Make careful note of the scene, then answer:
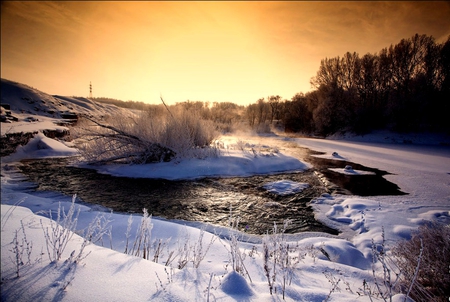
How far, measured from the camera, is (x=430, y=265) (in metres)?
1.89

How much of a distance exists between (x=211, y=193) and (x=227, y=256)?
3.43m

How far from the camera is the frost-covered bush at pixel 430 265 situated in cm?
172

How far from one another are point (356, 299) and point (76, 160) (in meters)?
10.5

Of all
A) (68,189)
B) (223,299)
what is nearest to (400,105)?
(223,299)

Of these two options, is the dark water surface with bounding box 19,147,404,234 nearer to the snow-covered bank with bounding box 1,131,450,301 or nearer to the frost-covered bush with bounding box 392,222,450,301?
the snow-covered bank with bounding box 1,131,450,301

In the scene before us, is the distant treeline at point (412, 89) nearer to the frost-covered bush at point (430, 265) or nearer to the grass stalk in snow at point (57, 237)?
the frost-covered bush at point (430, 265)

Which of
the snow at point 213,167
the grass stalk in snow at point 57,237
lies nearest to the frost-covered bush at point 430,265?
the grass stalk in snow at point 57,237

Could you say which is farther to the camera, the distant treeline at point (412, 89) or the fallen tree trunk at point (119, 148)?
the fallen tree trunk at point (119, 148)

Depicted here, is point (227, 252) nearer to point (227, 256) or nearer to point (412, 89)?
point (227, 256)

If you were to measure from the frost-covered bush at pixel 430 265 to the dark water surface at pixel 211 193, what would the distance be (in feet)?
5.63

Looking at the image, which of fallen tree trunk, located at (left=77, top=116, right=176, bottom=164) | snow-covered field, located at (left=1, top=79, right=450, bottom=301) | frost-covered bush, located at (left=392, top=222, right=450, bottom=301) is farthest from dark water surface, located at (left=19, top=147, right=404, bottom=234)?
frost-covered bush, located at (left=392, top=222, right=450, bottom=301)

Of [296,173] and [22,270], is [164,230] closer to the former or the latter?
[22,270]

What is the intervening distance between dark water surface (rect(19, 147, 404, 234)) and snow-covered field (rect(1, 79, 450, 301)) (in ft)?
1.47

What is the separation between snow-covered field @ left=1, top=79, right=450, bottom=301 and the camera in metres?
1.39
